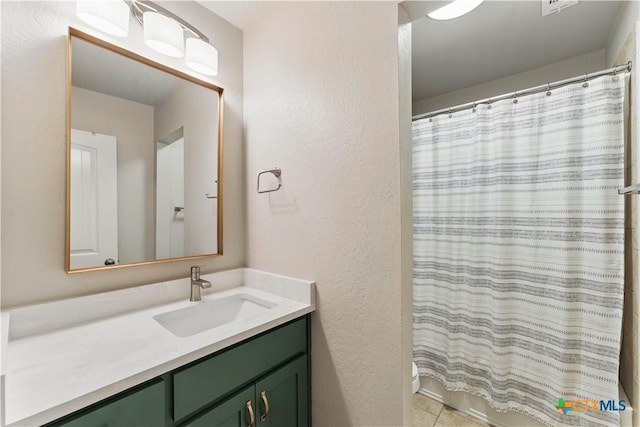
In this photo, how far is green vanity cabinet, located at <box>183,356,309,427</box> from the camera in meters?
0.90

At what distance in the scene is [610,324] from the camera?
1.35m

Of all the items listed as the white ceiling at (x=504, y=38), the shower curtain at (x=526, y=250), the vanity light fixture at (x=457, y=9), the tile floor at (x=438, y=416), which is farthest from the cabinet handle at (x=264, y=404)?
the white ceiling at (x=504, y=38)

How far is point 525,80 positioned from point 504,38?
0.64 m

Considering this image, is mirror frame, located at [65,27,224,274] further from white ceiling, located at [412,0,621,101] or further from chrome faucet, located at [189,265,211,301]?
white ceiling, located at [412,0,621,101]

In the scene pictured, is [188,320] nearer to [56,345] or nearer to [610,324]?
[56,345]

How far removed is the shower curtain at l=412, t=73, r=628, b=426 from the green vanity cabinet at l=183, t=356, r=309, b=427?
3.70ft

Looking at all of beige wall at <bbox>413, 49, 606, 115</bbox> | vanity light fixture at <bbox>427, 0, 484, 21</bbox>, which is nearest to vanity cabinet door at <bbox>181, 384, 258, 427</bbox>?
vanity light fixture at <bbox>427, 0, 484, 21</bbox>

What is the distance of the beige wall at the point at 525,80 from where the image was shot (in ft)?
6.44

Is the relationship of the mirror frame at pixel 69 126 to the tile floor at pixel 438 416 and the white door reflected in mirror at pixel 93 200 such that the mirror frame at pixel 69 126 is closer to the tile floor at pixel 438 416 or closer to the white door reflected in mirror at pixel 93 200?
the white door reflected in mirror at pixel 93 200

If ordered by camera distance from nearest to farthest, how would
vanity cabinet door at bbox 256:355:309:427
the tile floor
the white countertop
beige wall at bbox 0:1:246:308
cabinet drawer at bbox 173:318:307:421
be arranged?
the white countertop < cabinet drawer at bbox 173:318:307:421 < beige wall at bbox 0:1:246:308 < vanity cabinet door at bbox 256:355:309:427 < the tile floor

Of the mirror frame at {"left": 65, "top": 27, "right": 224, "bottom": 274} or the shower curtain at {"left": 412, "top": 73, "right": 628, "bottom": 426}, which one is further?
the shower curtain at {"left": 412, "top": 73, "right": 628, "bottom": 426}

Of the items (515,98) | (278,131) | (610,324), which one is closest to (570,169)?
(515,98)

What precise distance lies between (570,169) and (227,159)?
1917 mm

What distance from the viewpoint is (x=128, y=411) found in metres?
0.72
